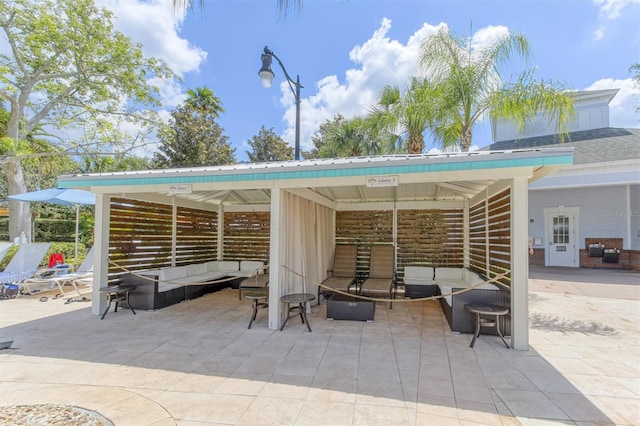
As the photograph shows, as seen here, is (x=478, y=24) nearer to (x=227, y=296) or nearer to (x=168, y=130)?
(x=227, y=296)

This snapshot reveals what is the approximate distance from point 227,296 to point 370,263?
382cm

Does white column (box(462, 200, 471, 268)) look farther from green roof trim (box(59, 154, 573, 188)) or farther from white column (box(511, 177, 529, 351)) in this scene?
green roof trim (box(59, 154, 573, 188))

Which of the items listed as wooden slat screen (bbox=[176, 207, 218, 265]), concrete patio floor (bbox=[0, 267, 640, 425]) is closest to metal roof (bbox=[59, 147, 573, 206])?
wooden slat screen (bbox=[176, 207, 218, 265])

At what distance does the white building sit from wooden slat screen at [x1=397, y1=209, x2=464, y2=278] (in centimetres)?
502

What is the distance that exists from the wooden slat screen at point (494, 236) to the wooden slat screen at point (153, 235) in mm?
7312

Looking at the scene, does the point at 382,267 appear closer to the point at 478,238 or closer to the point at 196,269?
the point at 478,238

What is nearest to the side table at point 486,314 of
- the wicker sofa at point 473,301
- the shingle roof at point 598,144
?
the wicker sofa at point 473,301

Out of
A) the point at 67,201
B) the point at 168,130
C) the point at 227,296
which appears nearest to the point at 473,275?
the point at 227,296

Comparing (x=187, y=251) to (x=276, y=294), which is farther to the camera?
(x=187, y=251)

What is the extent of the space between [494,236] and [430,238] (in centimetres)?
313

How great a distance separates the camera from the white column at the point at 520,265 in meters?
4.72

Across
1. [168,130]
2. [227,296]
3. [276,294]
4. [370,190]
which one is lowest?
[227,296]

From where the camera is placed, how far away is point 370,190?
8.07 metres

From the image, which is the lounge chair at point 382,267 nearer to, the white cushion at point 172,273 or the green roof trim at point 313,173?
the green roof trim at point 313,173
